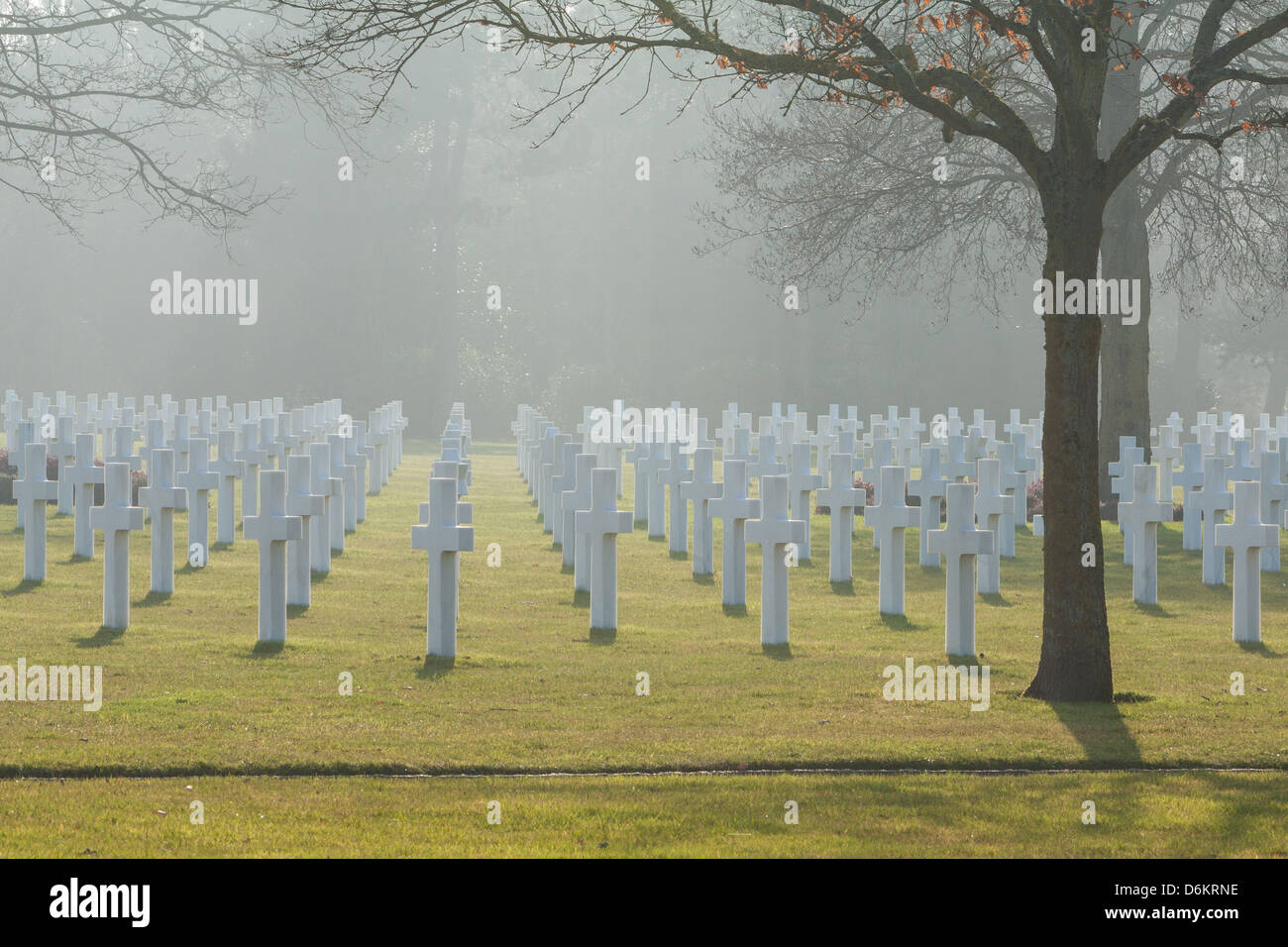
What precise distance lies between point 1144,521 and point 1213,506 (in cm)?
193

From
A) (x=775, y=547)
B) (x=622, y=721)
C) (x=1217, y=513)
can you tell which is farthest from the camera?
(x=1217, y=513)

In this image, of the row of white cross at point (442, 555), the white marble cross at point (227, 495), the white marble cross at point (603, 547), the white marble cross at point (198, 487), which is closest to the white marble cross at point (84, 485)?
the white marble cross at point (198, 487)

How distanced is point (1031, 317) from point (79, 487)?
1749 inches

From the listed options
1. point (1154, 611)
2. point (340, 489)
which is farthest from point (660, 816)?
point (340, 489)

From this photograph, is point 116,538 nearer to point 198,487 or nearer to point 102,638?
point 102,638

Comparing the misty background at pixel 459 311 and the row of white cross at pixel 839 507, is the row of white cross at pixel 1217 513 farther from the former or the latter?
the misty background at pixel 459 311

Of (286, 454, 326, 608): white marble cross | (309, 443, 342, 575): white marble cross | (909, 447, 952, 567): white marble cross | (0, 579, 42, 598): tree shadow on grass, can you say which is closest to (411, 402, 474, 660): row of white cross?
(286, 454, 326, 608): white marble cross

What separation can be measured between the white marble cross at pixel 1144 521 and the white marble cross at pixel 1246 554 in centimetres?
139

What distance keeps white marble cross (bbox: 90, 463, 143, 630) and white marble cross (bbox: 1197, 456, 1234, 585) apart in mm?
9725

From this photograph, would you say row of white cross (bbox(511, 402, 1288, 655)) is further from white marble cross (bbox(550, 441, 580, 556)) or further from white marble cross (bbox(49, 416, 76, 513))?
white marble cross (bbox(49, 416, 76, 513))

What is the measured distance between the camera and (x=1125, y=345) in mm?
22266

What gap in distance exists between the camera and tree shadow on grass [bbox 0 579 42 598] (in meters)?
12.3

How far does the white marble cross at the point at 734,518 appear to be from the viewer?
12445 mm

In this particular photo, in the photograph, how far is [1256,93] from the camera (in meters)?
21.1
